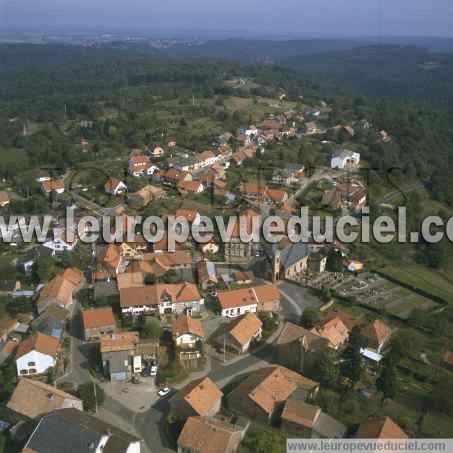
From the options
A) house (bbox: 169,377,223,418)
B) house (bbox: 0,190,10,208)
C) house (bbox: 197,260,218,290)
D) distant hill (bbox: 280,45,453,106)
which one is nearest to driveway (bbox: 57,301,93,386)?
house (bbox: 169,377,223,418)

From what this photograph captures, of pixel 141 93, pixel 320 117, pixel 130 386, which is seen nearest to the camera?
pixel 130 386

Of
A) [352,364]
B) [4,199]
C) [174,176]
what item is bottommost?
[352,364]

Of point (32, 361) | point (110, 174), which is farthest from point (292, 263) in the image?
point (110, 174)

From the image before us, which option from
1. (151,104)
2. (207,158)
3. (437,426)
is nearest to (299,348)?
(437,426)

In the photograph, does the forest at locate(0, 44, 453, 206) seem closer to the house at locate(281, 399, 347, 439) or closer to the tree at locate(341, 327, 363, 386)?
the tree at locate(341, 327, 363, 386)

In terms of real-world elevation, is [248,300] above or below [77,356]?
above

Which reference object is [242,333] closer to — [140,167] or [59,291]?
[59,291]

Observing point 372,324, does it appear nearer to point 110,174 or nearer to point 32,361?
point 32,361
